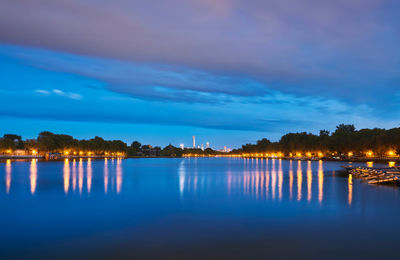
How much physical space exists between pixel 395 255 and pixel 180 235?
32.9 ft

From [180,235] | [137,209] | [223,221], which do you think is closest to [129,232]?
[180,235]

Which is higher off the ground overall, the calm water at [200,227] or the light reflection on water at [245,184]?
the calm water at [200,227]

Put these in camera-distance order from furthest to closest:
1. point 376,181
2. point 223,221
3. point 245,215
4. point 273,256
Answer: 1. point 376,181
2. point 245,215
3. point 223,221
4. point 273,256

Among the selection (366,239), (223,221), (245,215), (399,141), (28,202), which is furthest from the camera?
(399,141)

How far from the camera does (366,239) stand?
17.2m

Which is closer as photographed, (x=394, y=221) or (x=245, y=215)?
(x=394, y=221)

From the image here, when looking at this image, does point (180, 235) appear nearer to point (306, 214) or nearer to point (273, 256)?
point (273, 256)

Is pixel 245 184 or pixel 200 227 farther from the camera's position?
pixel 245 184

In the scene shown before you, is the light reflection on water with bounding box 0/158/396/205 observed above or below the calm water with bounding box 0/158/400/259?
below

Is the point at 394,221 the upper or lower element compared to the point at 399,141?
lower

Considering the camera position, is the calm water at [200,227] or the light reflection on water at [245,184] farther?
the light reflection on water at [245,184]

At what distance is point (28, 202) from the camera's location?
2934cm

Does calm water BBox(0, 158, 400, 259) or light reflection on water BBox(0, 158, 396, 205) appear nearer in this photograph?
calm water BBox(0, 158, 400, 259)

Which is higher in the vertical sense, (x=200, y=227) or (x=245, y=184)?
(x=200, y=227)
